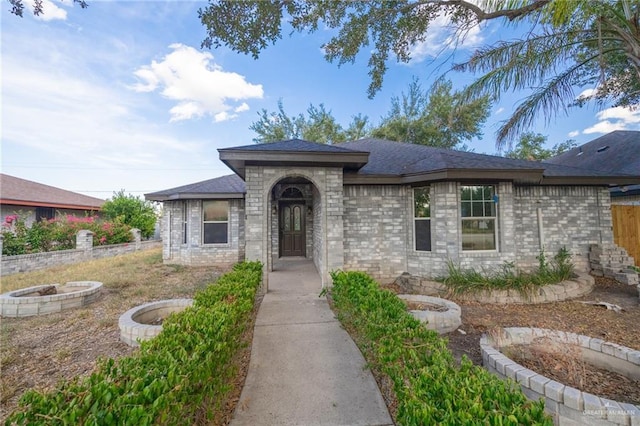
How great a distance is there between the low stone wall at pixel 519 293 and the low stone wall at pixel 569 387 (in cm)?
229

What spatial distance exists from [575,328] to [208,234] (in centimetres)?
1006

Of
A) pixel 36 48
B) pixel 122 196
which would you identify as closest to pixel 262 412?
pixel 36 48

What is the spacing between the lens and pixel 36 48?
5.66 m

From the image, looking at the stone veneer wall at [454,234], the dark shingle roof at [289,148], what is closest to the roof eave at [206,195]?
the dark shingle roof at [289,148]

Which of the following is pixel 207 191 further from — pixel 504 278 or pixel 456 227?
pixel 504 278

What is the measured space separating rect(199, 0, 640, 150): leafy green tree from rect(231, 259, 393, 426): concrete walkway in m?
5.15

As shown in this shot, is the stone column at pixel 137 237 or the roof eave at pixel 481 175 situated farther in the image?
the stone column at pixel 137 237

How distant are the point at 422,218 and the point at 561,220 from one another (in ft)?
13.2

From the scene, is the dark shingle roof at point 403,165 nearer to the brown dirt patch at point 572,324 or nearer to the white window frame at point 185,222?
the brown dirt patch at point 572,324

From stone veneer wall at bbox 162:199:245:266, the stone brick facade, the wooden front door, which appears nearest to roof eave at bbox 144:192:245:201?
stone veneer wall at bbox 162:199:245:266

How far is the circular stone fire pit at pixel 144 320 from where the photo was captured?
3.59 meters

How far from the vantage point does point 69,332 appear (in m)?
4.23

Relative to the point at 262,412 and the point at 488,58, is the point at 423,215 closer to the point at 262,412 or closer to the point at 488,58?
the point at 488,58

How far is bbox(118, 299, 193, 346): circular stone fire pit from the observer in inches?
141
